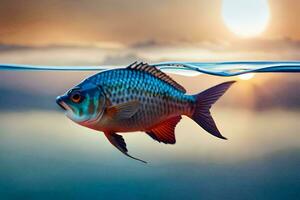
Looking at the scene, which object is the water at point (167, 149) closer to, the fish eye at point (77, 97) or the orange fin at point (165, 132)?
the orange fin at point (165, 132)

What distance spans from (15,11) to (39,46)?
0.13 meters

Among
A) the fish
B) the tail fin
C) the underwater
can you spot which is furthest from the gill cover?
the tail fin

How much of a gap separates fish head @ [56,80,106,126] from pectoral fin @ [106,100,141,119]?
0.02 m

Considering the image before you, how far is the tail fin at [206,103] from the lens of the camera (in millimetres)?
1293

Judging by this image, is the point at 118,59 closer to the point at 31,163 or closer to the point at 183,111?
the point at 183,111

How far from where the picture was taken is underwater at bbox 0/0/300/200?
1346mm

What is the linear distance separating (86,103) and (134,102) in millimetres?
123

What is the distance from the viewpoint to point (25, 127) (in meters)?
1.40

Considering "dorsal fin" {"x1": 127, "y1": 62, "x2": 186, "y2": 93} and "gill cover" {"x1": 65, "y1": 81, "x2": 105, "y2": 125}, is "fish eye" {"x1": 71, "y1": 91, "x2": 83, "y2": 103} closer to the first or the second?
"gill cover" {"x1": 65, "y1": 81, "x2": 105, "y2": 125}

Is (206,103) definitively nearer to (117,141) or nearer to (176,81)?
(176,81)

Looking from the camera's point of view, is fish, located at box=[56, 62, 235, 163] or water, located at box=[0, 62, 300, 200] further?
water, located at box=[0, 62, 300, 200]

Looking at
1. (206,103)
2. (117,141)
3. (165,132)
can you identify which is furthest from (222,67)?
(117,141)

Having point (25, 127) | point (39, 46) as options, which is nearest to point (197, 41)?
point (39, 46)

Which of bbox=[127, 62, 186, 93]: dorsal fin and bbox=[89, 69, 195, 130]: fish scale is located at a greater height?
bbox=[127, 62, 186, 93]: dorsal fin
